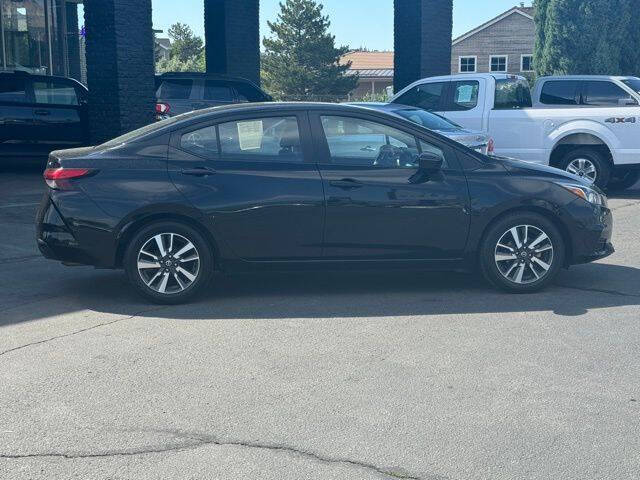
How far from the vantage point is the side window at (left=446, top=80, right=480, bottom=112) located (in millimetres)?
15102

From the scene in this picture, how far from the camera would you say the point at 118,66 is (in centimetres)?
1513

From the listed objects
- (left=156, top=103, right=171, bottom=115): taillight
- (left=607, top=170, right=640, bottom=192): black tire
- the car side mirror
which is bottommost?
(left=607, top=170, right=640, bottom=192): black tire

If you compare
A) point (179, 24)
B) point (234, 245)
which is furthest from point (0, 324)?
point (179, 24)

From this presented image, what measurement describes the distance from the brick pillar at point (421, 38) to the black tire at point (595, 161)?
24.9 feet

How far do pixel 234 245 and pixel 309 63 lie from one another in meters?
73.6

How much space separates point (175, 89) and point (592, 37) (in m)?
15.9

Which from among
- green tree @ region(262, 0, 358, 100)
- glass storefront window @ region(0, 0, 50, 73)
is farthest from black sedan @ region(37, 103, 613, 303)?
green tree @ region(262, 0, 358, 100)

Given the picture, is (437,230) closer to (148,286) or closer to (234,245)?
(234,245)

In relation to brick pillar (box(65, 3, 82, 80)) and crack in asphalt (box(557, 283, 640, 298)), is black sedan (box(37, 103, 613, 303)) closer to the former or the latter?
crack in asphalt (box(557, 283, 640, 298))

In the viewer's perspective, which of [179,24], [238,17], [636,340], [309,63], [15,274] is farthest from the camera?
[179,24]

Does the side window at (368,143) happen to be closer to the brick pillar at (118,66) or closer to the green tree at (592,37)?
the brick pillar at (118,66)

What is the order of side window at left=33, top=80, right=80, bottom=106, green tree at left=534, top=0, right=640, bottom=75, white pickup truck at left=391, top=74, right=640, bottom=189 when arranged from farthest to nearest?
green tree at left=534, top=0, right=640, bottom=75 < side window at left=33, top=80, right=80, bottom=106 < white pickup truck at left=391, top=74, right=640, bottom=189

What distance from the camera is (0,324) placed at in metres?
6.58

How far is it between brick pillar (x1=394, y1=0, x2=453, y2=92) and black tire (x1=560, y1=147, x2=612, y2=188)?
759cm
